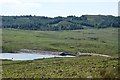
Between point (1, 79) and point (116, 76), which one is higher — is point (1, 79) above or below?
below

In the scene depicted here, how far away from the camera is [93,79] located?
127 ft

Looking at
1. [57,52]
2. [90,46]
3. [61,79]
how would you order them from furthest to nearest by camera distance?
[90,46]
[57,52]
[61,79]

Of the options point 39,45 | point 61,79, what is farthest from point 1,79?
point 39,45

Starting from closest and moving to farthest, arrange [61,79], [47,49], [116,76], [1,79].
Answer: [116,76]
[61,79]
[1,79]
[47,49]

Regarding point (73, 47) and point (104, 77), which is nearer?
point (104, 77)

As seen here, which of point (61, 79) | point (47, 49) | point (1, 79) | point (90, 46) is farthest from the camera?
point (90, 46)

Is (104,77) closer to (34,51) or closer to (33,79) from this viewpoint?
(33,79)

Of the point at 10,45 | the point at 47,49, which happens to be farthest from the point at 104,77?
the point at 10,45

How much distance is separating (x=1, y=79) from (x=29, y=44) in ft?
431

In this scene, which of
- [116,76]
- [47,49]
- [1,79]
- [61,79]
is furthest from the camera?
[47,49]

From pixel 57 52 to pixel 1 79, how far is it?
338ft

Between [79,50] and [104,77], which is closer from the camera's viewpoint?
[104,77]

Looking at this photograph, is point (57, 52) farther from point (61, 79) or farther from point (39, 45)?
point (61, 79)

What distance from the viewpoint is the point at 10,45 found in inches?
6870
